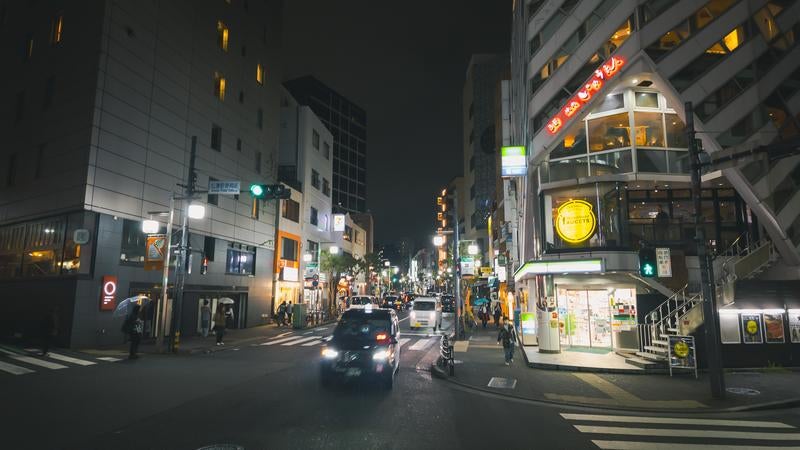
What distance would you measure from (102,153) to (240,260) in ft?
45.2

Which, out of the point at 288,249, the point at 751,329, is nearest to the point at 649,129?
the point at 751,329

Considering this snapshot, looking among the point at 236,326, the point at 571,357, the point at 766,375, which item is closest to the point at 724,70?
the point at 766,375

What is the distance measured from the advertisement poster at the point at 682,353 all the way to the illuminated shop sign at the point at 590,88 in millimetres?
10270

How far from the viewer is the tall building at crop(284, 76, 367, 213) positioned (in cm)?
9038

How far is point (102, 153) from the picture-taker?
22297 millimetres

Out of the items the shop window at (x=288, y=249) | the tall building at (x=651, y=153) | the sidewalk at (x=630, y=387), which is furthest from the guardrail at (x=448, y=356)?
the shop window at (x=288, y=249)

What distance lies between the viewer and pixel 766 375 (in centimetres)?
1491

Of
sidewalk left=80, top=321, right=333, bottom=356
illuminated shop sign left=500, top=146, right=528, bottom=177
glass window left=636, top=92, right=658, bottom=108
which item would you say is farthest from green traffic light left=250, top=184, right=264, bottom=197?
glass window left=636, top=92, right=658, bottom=108

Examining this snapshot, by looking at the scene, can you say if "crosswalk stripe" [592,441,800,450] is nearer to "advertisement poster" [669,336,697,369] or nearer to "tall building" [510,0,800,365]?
"advertisement poster" [669,336,697,369]

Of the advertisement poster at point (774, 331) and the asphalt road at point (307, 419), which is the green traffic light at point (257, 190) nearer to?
the asphalt road at point (307, 419)

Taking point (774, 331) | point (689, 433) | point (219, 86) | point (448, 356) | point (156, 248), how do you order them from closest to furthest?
1. point (689, 433)
2. point (448, 356)
3. point (774, 331)
4. point (156, 248)
5. point (219, 86)

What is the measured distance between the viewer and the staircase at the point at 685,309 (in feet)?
52.9

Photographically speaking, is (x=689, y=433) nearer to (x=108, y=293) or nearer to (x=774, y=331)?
(x=774, y=331)

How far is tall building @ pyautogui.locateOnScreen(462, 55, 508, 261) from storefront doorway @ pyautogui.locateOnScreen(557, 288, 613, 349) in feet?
103
